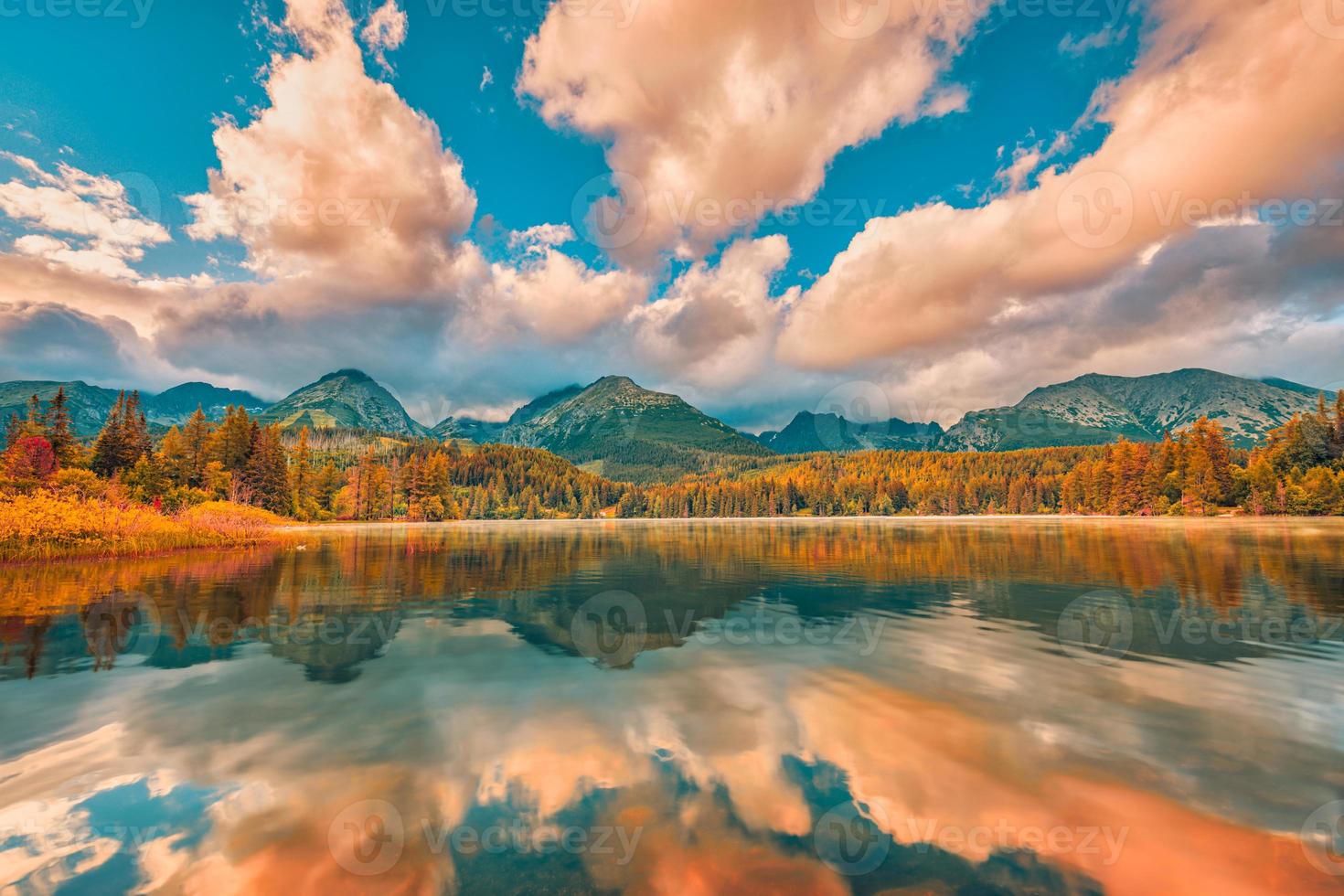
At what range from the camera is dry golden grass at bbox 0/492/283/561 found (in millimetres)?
41594

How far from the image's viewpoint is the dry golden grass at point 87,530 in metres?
41.6

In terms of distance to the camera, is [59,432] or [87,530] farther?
[59,432]

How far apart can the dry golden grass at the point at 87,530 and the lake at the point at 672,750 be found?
2143 centimetres

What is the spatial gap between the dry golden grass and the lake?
2143cm

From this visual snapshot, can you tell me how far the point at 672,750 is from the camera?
12.2m

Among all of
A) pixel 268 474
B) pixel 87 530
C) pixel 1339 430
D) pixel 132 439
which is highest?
pixel 1339 430

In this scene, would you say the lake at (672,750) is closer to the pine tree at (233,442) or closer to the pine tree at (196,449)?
the pine tree at (196,449)

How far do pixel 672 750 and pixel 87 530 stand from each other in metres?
58.9

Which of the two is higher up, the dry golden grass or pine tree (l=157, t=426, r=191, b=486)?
pine tree (l=157, t=426, r=191, b=486)

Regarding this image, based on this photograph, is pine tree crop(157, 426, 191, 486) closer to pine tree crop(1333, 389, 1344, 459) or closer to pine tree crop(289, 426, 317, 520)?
pine tree crop(289, 426, 317, 520)

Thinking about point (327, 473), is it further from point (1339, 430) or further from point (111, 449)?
point (1339, 430)

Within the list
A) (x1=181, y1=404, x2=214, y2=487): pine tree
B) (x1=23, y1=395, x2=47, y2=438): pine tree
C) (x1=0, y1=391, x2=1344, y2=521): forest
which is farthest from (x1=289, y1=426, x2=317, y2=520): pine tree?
(x1=23, y1=395, x2=47, y2=438): pine tree

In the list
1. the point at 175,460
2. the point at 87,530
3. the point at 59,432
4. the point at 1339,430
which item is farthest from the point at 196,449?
the point at 1339,430

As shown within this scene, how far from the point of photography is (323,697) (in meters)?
15.4
